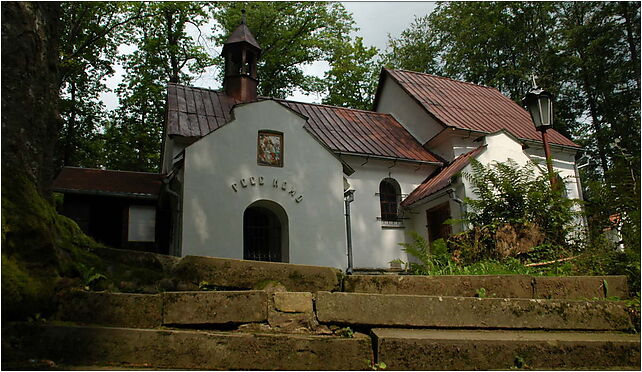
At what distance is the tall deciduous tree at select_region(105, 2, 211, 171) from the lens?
2288 cm

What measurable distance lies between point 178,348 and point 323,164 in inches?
358

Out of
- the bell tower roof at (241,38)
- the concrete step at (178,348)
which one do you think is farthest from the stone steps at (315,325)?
the bell tower roof at (241,38)

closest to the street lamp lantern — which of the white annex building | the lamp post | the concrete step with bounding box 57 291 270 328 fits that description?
the lamp post

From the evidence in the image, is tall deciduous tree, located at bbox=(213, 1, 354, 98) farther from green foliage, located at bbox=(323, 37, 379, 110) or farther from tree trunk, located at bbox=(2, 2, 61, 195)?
tree trunk, located at bbox=(2, 2, 61, 195)

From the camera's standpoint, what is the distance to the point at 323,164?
472 inches

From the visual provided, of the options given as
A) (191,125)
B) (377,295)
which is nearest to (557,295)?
(377,295)

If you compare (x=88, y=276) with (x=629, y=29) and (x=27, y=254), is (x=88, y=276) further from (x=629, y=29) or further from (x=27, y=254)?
(x=629, y=29)

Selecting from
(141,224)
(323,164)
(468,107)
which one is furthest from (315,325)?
(468,107)

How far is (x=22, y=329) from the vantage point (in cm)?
283

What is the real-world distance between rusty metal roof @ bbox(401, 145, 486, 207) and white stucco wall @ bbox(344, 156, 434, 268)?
45cm

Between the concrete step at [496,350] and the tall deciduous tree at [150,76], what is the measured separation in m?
20.8

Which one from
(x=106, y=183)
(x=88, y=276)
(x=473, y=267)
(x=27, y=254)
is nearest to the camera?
(x=27, y=254)

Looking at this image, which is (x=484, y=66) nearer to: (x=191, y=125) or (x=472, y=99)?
(x=472, y=99)

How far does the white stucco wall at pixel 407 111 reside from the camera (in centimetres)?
1720
